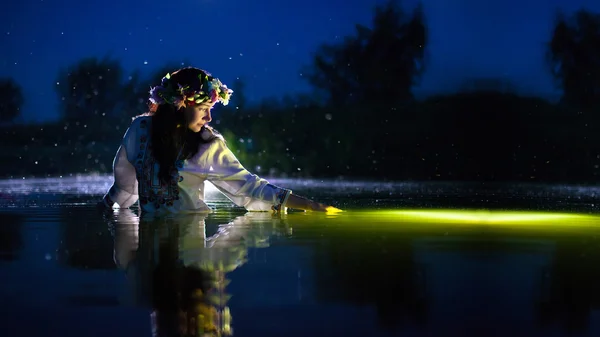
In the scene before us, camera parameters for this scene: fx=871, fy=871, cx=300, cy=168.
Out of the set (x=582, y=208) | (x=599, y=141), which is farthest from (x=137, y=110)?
(x=582, y=208)

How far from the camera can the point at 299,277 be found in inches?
125

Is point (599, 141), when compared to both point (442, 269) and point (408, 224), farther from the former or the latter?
point (442, 269)

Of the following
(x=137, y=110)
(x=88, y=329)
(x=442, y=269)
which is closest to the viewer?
(x=88, y=329)

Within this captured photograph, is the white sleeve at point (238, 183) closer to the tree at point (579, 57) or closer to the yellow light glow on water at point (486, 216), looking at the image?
the yellow light glow on water at point (486, 216)

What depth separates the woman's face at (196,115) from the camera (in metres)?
5.89

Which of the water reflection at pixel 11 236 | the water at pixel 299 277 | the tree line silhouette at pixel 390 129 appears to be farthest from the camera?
the tree line silhouette at pixel 390 129


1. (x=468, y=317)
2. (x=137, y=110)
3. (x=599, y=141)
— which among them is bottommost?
(x=468, y=317)

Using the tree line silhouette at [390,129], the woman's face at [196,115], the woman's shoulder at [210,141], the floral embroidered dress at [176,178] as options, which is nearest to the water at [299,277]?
the floral embroidered dress at [176,178]

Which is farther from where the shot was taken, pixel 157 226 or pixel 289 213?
pixel 289 213

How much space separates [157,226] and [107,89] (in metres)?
34.7

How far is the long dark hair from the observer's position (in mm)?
5723

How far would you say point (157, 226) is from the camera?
5.25 metres

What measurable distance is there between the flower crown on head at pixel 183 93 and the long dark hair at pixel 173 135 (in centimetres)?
3

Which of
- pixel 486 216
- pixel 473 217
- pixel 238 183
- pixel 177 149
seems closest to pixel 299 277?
pixel 177 149
